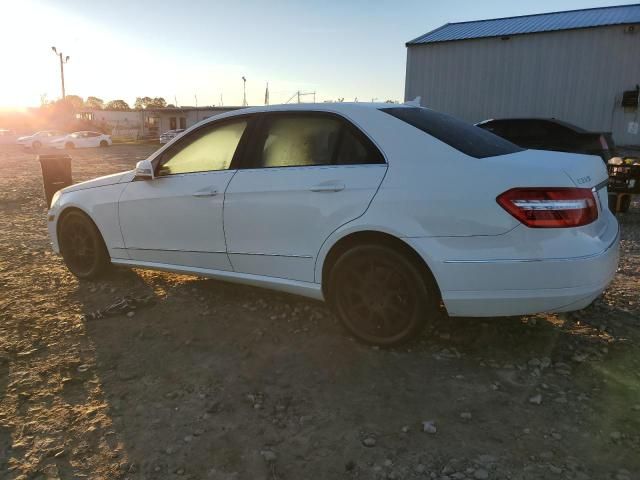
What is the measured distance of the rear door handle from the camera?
3.19 metres

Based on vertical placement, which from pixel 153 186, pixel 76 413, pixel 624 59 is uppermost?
pixel 624 59

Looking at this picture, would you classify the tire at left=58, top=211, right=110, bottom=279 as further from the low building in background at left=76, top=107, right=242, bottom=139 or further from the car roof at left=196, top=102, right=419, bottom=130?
the low building in background at left=76, top=107, right=242, bottom=139

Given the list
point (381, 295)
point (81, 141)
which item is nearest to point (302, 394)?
point (381, 295)

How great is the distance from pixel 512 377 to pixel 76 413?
246 cm

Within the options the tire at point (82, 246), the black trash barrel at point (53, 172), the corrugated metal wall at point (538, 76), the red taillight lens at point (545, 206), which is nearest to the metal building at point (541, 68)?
the corrugated metal wall at point (538, 76)

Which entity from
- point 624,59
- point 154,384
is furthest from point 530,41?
point 154,384

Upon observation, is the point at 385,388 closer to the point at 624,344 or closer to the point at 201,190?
the point at 624,344

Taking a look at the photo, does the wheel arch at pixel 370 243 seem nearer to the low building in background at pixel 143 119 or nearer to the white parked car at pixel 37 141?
the white parked car at pixel 37 141

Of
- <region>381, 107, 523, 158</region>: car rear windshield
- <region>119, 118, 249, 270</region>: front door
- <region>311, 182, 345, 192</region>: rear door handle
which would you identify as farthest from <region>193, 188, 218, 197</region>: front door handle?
<region>381, 107, 523, 158</region>: car rear windshield

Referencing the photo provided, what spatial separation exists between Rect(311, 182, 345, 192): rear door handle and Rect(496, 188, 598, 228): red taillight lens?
3.21 feet

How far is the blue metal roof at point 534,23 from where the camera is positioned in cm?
1747

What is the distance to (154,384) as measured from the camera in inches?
117

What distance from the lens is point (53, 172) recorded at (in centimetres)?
791

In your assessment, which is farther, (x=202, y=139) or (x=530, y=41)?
(x=530, y=41)
